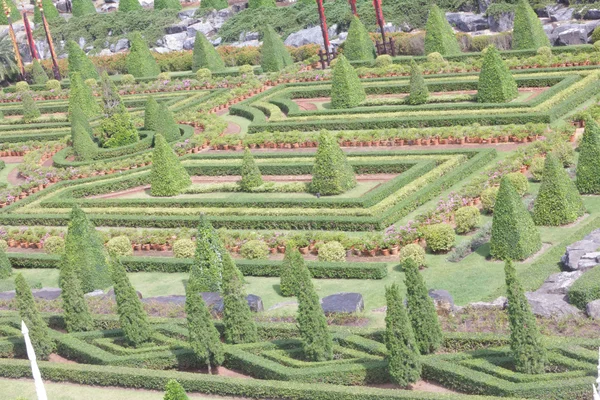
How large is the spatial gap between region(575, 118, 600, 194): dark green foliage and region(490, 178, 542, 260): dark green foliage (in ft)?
13.8

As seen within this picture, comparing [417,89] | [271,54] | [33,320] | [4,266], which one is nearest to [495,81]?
[417,89]

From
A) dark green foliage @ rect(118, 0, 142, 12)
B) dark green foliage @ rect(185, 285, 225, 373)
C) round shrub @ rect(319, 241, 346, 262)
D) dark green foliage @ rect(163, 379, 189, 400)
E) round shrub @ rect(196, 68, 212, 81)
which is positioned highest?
dark green foliage @ rect(163, 379, 189, 400)

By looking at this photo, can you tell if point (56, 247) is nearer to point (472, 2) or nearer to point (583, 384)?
point (583, 384)

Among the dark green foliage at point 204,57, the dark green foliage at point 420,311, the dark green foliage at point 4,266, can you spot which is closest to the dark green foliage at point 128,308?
the dark green foliage at point 420,311

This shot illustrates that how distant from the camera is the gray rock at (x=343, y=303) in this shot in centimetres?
2153

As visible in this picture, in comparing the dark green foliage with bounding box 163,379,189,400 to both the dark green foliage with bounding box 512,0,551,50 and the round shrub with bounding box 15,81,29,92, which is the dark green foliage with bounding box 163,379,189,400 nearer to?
the dark green foliage with bounding box 512,0,551,50

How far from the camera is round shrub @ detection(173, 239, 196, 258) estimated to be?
27750 mm

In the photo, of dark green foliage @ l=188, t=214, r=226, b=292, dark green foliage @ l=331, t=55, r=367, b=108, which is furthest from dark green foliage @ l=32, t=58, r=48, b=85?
dark green foliage @ l=188, t=214, r=226, b=292

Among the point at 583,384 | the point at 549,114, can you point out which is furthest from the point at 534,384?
the point at 549,114

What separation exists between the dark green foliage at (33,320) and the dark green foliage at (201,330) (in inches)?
148

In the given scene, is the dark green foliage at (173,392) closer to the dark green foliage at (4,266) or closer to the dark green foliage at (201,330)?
the dark green foliage at (201,330)

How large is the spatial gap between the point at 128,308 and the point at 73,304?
1.85m

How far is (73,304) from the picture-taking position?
22.1m

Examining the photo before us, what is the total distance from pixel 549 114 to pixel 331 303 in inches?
663
